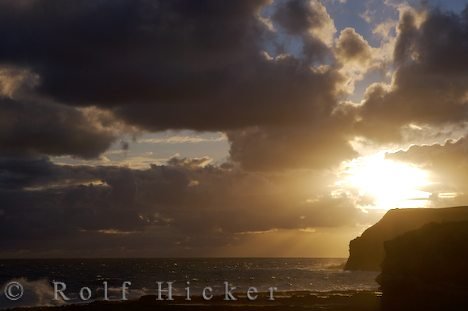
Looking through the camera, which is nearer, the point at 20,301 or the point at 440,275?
the point at 20,301

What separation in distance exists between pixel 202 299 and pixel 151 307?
46.7ft

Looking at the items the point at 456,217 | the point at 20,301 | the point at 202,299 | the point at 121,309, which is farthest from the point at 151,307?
the point at 456,217

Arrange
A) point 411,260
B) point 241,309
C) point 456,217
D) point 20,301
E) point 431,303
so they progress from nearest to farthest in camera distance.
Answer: point 241,309
point 431,303
point 20,301
point 411,260
point 456,217

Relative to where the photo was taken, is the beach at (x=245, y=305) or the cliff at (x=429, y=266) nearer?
the beach at (x=245, y=305)

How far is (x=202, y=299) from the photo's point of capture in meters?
79.8

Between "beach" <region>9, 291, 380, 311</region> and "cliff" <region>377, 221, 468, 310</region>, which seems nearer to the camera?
"beach" <region>9, 291, 380, 311</region>

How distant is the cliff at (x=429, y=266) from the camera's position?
88288mm

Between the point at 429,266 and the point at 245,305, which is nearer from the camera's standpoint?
the point at 245,305

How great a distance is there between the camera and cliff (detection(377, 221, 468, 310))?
88288mm

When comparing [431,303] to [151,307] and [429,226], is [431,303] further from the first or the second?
[429,226]

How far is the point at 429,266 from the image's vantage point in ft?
338

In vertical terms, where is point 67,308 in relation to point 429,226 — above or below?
below

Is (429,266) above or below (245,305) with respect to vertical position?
above

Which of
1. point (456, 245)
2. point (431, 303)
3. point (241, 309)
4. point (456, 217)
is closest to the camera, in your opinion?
point (241, 309)
